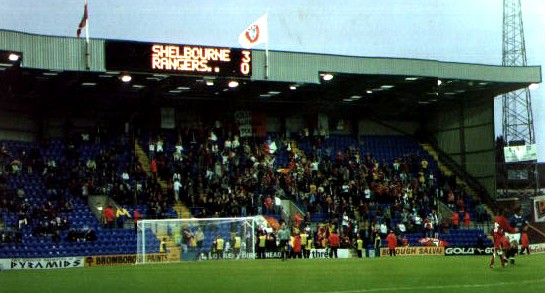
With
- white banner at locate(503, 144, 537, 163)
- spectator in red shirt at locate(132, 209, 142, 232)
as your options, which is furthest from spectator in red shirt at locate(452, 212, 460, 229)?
spectator in red shirt at locate(132, 209, 142, 232)

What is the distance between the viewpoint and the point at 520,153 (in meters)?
49.1

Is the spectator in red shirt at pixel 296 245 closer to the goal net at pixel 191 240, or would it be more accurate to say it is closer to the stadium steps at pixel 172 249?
the goal net at pixel 191 240

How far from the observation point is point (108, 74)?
133 ft

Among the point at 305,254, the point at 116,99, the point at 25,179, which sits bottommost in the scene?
the point at 305,254

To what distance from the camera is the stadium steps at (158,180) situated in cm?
4372

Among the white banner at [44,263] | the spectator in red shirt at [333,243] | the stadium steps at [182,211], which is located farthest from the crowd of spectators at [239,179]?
the spectator in red shirt at [333,243]

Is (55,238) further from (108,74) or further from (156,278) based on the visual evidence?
(156,278)

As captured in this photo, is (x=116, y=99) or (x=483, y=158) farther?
(x=483, y=158)

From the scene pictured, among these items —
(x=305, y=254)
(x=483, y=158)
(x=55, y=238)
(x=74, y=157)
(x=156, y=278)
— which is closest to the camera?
(x=156, y=278)

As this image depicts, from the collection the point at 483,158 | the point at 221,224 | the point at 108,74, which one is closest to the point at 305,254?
the point at 221,224

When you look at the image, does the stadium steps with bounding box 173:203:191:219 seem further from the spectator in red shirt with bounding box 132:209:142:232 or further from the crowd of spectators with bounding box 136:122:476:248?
the spectator in red shirt with bounding box 132:209:142:232

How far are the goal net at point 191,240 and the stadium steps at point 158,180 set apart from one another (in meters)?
4.20

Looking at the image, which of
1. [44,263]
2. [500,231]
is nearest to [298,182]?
[44,263]

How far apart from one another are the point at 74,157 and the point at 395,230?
58.3 feet
